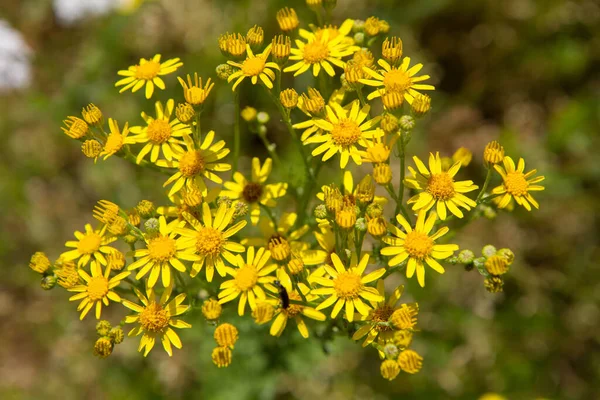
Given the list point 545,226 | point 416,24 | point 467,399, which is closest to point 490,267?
point 467,399

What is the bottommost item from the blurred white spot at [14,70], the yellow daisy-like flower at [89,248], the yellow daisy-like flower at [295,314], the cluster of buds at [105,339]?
the cluster of buds at [105,339]

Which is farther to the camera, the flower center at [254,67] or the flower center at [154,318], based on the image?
the flower center at [254,67]

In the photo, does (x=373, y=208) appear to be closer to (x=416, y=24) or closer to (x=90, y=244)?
(x=90, y=244)

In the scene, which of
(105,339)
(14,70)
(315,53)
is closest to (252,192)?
(315,53)

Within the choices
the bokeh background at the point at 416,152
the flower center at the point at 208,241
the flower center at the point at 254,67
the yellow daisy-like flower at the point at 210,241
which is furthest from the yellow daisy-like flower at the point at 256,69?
the bokeh background at the point at 416,152


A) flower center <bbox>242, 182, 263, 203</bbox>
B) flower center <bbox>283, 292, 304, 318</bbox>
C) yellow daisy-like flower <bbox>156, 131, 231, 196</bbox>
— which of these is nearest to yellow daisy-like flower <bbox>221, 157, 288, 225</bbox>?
flower center <bbox>242, 182, 263, 203</bbox>

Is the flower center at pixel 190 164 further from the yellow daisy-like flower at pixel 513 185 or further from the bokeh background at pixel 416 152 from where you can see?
the bokeh background at pixel 416 152
